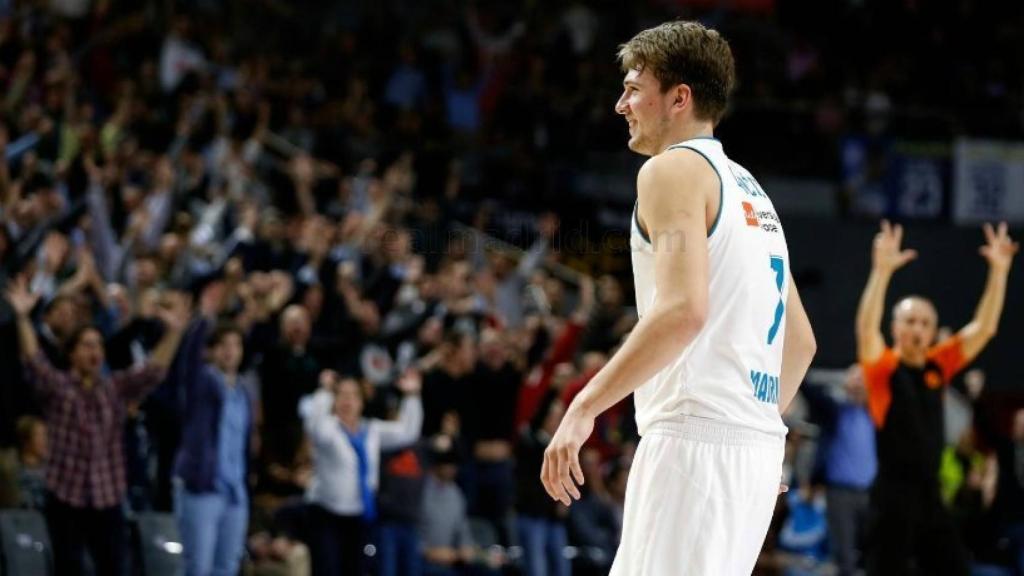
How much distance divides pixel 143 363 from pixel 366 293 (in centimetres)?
381

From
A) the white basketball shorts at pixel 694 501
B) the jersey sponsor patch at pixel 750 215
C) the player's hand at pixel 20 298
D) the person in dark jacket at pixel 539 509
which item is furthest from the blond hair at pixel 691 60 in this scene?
the person in dark jacket at pixel 539 509

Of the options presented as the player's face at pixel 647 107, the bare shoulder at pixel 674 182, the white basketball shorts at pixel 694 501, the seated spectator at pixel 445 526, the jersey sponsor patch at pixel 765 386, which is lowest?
the seated spectator at pixel 445 526

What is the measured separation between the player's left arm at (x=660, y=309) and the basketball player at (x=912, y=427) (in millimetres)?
4776

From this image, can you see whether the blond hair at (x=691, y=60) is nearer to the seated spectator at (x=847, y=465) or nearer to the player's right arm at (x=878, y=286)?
the player's right arm at (x=878, y=286)

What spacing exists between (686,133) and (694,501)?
98cm

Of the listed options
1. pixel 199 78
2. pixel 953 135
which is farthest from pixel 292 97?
pixel 953 135

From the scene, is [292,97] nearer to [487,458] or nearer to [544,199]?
[544,199]

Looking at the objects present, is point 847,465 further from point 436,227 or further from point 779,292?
point 779,292

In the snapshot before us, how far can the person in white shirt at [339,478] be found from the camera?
1056cm

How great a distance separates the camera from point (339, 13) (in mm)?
19500

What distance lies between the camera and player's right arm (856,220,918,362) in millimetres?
7715

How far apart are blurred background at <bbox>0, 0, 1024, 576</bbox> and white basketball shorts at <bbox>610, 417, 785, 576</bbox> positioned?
20.7 ft

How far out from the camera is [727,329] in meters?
3.82

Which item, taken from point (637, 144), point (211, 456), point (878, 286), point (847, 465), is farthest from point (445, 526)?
point (637, 144)
